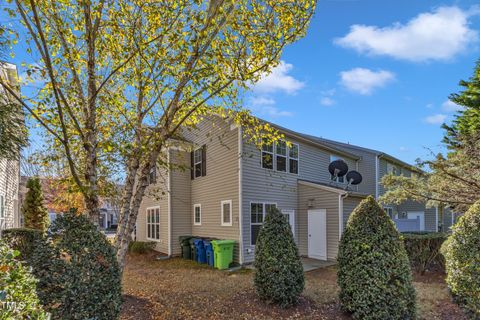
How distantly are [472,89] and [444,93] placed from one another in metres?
1.01

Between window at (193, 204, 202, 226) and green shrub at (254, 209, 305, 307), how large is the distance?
7974mm

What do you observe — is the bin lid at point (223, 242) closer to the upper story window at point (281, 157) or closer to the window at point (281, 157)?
the upper story window at point (281, 157)

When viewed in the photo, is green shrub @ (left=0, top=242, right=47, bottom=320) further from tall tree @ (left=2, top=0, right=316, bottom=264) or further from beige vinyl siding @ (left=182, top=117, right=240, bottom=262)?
beige vinyl siding @ (left=182, top=117, right=240, bottom=262)

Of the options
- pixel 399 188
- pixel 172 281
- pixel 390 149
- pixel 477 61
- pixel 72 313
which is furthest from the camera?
pixel 390 149

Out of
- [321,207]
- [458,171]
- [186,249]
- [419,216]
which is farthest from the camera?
[419,216]

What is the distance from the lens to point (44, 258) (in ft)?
12.5

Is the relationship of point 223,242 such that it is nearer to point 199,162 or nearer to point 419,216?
point 199,162

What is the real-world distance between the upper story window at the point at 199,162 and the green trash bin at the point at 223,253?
11.9ft

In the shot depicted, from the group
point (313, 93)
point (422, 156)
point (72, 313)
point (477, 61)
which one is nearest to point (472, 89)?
point (477, 61)

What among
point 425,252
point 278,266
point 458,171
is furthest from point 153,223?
point 458,171

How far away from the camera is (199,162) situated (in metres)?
14.6

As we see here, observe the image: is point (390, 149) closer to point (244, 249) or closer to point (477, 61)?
point (477, 61)

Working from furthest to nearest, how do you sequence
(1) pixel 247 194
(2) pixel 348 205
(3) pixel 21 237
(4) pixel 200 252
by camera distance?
(2) pixel 348 205 < (4) pixel 200 252 < (1) pixel 247 194 < (3) pixel 21 237

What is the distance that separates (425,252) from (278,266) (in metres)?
6.04
